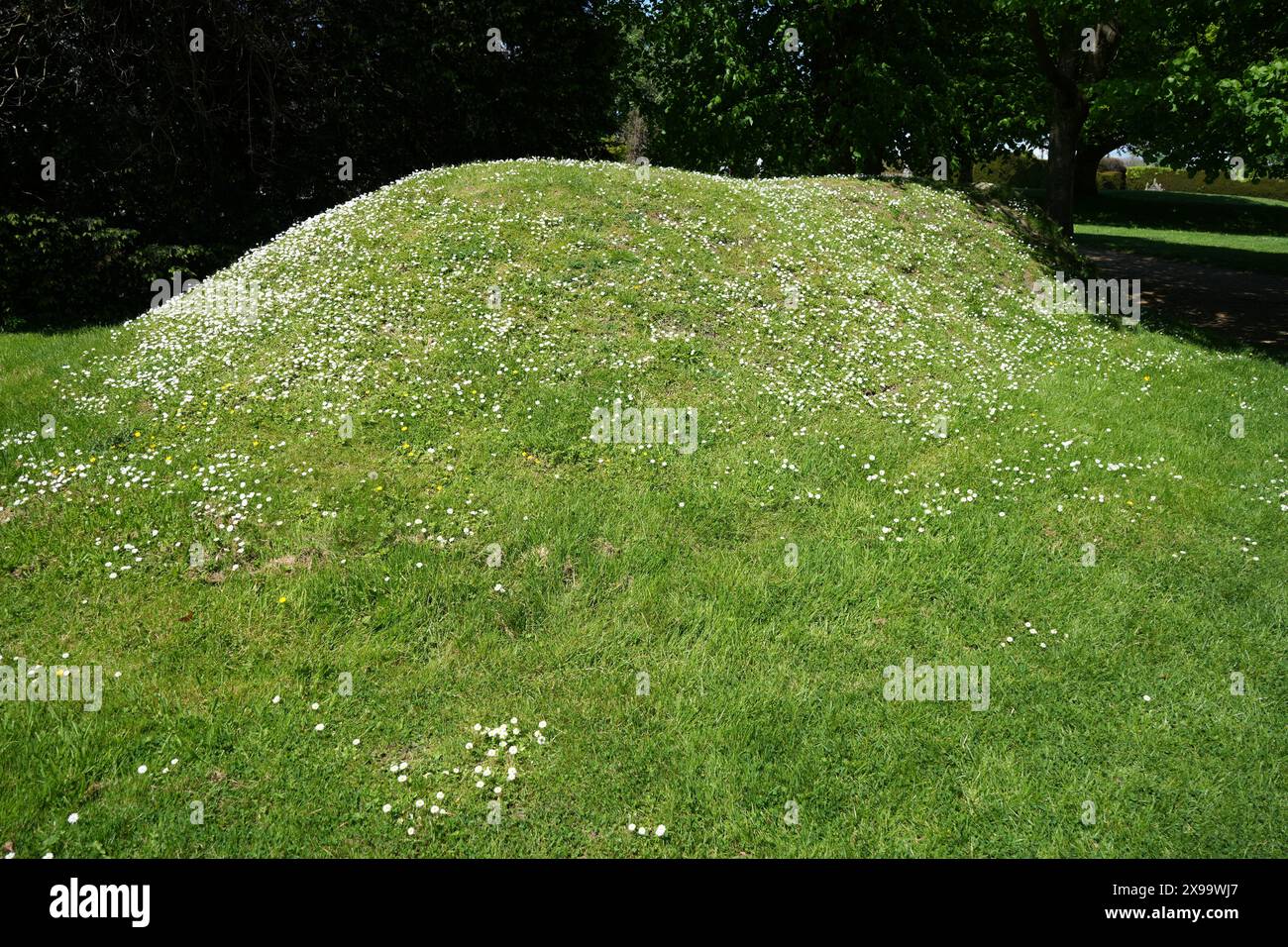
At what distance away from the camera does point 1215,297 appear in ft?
65.7

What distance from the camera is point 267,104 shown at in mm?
17375

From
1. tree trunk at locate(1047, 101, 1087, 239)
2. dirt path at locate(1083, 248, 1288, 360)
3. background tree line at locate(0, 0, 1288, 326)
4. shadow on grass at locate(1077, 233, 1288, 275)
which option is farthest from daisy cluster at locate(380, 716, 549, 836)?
shadow on grass at locate(1077, 233, 1288, 275)

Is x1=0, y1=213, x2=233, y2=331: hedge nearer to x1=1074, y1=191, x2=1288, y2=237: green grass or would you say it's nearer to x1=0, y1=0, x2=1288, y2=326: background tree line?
x1=0, y1=0, x2=1288, y2=326: background tree line

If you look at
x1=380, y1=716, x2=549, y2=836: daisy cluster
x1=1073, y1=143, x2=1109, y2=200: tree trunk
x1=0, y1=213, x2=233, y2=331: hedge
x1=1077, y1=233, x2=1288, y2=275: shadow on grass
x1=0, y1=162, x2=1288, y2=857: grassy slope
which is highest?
x1=1073, y1=143, x2=1109, y2=200: tree trunk

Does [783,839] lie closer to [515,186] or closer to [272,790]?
[272,790]

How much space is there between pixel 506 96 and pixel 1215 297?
20.9 m

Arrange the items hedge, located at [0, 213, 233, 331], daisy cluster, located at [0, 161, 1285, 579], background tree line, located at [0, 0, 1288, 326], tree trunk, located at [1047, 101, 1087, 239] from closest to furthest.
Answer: daisy cluster, located at [0, 161, 1285, 579] < hedge, located at [0, 213, 233, 331] < background tree line, located at [0, 0, 1288, 326] < tree trunk, located at [1047, 101, 1087, 239]

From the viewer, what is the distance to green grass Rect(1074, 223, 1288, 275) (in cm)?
2605

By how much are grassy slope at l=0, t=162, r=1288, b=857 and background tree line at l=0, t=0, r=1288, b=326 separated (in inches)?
175

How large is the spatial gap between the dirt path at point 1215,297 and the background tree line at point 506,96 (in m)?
3.50

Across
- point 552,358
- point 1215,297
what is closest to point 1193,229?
point 1215,297

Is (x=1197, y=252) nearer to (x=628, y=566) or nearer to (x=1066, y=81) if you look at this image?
(x=1066, y=81)

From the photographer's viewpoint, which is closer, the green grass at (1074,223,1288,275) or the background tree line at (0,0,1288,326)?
the background tree line at (0,0,1288,326)

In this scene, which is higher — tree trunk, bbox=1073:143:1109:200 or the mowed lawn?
tree trunk, bbox=1073:143:1109:200
